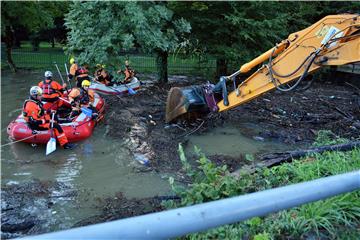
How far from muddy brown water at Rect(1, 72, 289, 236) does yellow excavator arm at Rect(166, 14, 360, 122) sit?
4.12 feet

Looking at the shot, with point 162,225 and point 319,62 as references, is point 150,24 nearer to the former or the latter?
point 319,62

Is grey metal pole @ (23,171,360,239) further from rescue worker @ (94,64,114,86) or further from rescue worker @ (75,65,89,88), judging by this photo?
rescue worker @ (94,64,114,86)

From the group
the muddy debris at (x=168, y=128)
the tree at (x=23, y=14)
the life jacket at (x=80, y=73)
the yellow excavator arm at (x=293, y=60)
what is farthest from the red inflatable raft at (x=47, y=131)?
the tree at (x=23, y=14)

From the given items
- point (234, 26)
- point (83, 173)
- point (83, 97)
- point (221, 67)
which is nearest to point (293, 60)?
point (83, 173)

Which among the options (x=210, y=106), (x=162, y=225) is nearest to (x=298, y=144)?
(x=210, y=106)

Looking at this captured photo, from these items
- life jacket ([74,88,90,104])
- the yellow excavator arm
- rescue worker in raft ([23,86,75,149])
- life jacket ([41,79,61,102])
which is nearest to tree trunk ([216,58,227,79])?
life jacket ([74,88,90,104])

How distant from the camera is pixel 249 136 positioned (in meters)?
11.4

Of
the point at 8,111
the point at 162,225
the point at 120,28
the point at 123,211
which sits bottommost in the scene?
the point at 8,111

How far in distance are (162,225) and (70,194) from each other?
6.69 m

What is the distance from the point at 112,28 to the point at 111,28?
0.07 m

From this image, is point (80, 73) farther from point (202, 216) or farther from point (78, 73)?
point (202, 216)

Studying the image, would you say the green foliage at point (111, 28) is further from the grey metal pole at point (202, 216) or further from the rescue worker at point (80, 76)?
the grey metal pole at point (202, 216)

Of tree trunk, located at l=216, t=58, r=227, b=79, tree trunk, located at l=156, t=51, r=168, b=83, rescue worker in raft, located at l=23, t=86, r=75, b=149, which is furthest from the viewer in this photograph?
tree trunk, located at l=216, t=58, r=227, b=79

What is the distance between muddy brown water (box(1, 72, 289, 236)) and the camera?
7.03 m
